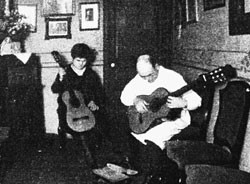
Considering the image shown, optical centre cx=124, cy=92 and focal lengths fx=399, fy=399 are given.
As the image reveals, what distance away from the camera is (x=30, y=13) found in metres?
5.94

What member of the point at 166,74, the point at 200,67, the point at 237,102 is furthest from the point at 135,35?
the point at 237,102

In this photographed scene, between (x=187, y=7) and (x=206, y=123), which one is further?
(x=187, y=7)

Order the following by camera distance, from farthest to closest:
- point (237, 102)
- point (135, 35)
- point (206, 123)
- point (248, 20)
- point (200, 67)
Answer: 1. point (135, 35)
2. point (200, 67)
3. point (206, 123)
4. point (248, 20)
5. point (237, 102)

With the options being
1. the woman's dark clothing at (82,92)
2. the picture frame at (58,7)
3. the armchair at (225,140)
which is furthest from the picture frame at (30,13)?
the armchair at (225,140)

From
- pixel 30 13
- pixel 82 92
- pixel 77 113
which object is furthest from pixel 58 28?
pixel 77 113

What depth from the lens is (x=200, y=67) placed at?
462cm

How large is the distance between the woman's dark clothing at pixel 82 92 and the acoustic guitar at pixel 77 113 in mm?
72

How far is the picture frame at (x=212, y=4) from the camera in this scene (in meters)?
3.85

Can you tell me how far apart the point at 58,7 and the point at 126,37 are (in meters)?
1.12

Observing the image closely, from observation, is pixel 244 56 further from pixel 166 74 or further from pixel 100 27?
pixel 100 27

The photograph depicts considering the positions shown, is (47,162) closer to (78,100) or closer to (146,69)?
(78,100)

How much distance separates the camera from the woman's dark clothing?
4.88 m

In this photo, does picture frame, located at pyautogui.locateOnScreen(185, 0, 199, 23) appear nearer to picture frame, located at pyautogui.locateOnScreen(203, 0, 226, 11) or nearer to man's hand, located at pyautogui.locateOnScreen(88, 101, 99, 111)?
picture frame, located at pyautogui.locateOnScreen(203, 0, 226, 11)

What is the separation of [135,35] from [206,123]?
2927mm
